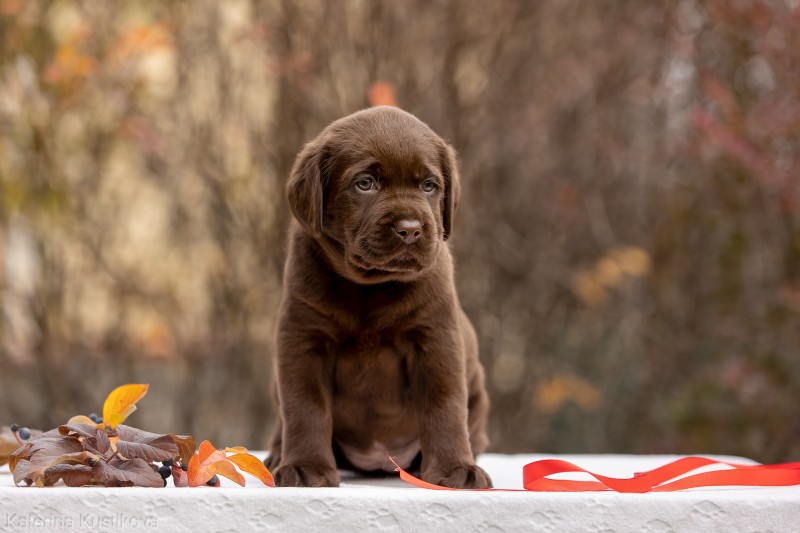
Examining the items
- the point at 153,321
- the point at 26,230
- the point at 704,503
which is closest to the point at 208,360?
the point at 153,321

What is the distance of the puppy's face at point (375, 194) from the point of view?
9.09 ft

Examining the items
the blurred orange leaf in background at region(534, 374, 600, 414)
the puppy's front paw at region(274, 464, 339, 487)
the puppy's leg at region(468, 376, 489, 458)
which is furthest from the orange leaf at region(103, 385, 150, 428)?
the blurred orange leaf in background at region(534, 374, 600, 414)

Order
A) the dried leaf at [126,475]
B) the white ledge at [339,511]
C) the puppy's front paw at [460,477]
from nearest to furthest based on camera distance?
the white ledge at [339,511] < the dried leaf at [126,475] < the puppy's front paw at [460,477]

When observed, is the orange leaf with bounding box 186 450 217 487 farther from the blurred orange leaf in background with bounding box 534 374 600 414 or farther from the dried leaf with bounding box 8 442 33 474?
the blurred orange leaf in background with bounding box 534 374 600 414

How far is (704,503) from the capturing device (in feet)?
8.29

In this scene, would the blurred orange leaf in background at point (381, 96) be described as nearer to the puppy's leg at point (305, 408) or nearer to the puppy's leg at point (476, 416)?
the puppy's leg at point (476, 416)

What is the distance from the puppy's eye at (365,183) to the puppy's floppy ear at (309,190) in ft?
0.40

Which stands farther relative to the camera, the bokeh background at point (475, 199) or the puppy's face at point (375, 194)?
the bokeh background at point (475, 199)

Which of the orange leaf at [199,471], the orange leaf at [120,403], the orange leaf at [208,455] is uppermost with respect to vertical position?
the orange leaf at [120,403]

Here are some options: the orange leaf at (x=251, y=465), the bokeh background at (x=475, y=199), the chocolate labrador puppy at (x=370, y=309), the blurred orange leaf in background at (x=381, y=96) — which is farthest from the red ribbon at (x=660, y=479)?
the bokeh background at (x=475, y=199)

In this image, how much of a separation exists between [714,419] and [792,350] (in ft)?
Answer: 2.11

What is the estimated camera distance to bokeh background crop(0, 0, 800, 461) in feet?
20.6

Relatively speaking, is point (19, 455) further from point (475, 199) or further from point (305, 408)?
point (475, 199)

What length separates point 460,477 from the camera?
9.30 feet
